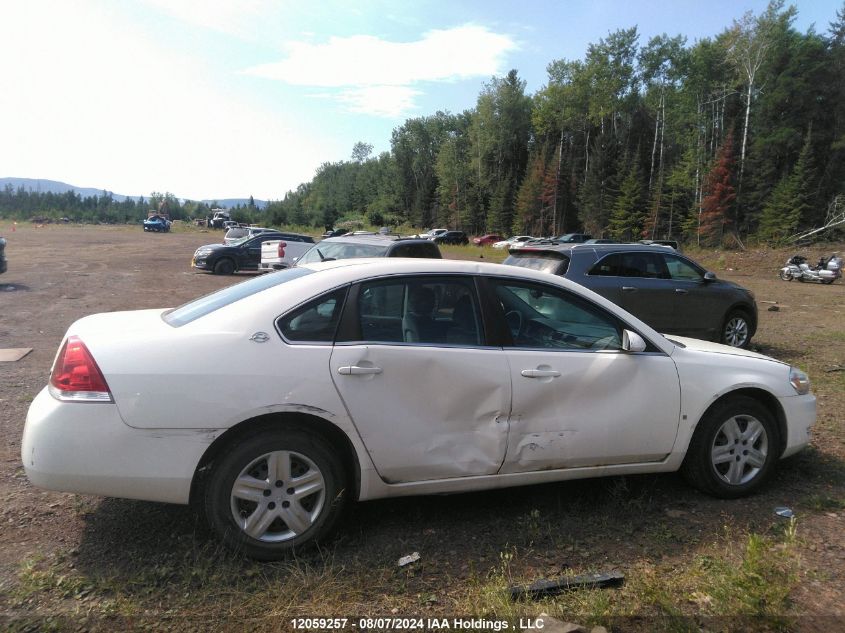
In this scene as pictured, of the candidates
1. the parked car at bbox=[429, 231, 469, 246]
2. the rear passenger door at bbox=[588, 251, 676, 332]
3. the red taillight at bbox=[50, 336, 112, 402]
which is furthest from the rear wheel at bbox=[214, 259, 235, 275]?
the parked car at bbox=[429, 231, 469, 246]

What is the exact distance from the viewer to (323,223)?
104m

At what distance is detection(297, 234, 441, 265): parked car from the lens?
10.3m

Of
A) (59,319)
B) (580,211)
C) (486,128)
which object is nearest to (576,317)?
(59,319)

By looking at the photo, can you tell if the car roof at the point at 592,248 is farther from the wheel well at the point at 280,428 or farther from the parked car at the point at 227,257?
the parked car at the point at 227,257

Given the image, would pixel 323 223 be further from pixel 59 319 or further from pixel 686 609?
pixel 686 609

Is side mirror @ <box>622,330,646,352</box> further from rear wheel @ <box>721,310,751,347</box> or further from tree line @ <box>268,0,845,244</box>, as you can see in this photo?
tree line @ <box>268,0,845,244</box>

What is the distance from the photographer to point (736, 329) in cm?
A: 965

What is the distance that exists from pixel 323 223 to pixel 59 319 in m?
94.8

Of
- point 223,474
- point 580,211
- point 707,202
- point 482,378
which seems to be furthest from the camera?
point 580,211

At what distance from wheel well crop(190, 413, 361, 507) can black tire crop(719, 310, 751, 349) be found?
783 centimetres

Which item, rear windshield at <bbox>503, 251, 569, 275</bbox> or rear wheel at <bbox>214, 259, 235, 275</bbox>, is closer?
rear windshield at <bbox>503, 251, 569, 275</bbox>

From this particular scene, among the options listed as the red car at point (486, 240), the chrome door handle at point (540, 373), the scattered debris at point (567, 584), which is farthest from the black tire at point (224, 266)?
the red car at point (486, 240)

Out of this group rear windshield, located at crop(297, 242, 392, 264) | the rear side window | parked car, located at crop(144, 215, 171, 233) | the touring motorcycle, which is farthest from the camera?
parked car, located at crop(144, 215, 171, 233)

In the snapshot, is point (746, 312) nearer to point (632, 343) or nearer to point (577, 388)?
point (632, 343)
